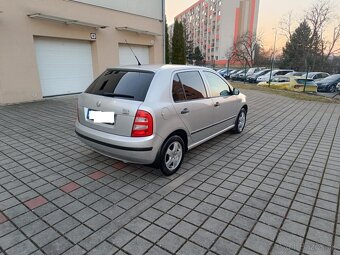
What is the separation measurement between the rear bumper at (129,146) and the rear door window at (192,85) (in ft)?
3.39

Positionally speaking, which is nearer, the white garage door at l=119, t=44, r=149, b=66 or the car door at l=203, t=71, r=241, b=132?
the car door at l=203, t=71, r=241, b=132

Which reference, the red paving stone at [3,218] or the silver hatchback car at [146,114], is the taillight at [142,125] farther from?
the red paving stone at [3,218]

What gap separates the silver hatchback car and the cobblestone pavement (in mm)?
435

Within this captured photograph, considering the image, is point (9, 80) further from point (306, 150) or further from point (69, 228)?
point (306, 150)

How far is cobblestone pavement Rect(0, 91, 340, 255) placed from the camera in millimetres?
2154

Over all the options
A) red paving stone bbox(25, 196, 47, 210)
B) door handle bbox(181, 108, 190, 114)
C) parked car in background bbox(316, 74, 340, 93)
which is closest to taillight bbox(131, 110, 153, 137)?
door handle bbox(181, 108, 190, 114)

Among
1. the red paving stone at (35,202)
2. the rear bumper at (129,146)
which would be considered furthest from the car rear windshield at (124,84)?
the red paving stone at (35,202)

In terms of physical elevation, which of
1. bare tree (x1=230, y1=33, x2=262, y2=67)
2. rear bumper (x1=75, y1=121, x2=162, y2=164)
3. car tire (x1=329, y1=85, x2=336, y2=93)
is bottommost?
car tire (x1=329, y1=85, x2=336, y2=93)

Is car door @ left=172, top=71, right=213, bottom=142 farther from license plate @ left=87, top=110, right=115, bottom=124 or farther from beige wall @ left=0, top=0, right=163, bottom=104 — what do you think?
beige wall @ left=0, top=0, right=163, bottom=104

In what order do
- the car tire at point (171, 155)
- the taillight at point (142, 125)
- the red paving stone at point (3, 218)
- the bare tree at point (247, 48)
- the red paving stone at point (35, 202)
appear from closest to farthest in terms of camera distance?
the red paving stone at point (3, 218) → the red paving stone at point (35, 202) → the taillight at point (142, 125) → the car tire at point (171, 155) → the bare tree at point (247, 48)

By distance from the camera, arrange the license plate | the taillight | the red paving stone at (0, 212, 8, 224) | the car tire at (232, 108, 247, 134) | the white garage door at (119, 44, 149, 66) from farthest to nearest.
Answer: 1. the white garage door at (119, 44, 149, 66)
2. the car tire at (232, 108, 247, 134)
3. the license plate
4. the taillight
5. the red paving stone at (0, 212, 8, 224)

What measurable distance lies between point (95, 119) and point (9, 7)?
24.1 feet

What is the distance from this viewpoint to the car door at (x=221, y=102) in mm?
4312

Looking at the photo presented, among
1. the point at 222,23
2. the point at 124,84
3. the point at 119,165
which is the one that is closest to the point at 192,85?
the point at 124,84
